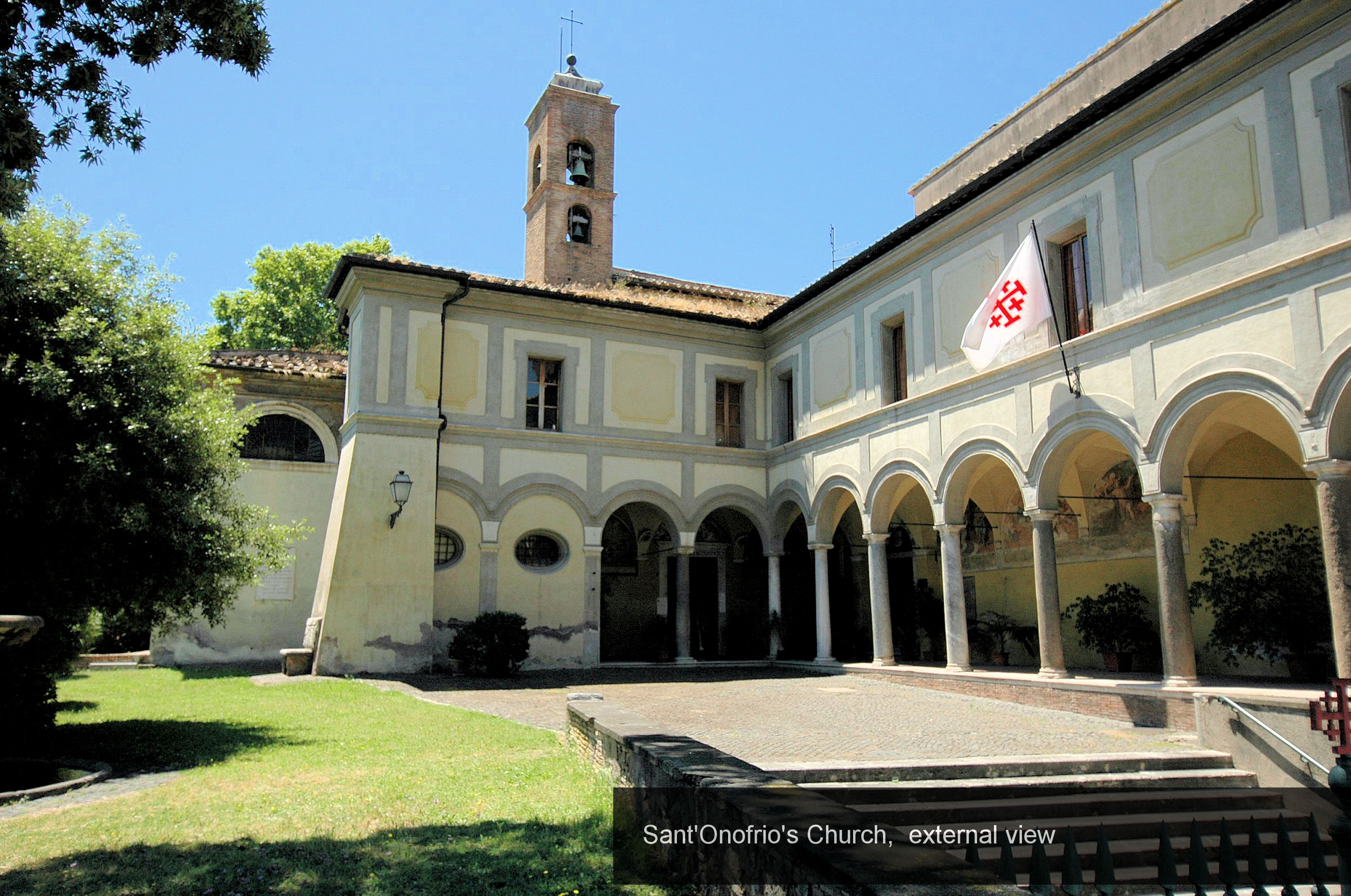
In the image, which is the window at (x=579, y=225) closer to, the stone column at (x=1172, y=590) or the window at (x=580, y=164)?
the window at (x=580, y=164)

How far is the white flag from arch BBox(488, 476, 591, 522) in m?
8.38

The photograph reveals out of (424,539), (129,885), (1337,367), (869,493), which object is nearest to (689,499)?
(869,493)

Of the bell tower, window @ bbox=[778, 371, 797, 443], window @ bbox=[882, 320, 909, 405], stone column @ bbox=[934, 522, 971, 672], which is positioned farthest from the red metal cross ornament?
→ the bell tower

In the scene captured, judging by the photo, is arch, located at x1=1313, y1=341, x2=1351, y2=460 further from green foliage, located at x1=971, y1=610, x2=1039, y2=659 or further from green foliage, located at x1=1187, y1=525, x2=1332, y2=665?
green foliage, located at x1=971, y1=610, x2=1039, y2=659

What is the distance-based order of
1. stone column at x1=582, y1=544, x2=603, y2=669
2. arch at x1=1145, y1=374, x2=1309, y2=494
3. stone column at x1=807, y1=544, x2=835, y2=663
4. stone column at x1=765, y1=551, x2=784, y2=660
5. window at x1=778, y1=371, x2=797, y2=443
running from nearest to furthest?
arch at x1=1145, y1=374, x2=1309, y2=494 → stone column at x1=807, y1=544, x2=835, y2=663 → stone column at x1=582, y1=544, x2=603, y2=669 → stone column at x1=765, y1=551, x2=784, y2=660 → window at x1=778, y1=371, x2=797, y2=443

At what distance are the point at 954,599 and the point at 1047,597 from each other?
2.03m

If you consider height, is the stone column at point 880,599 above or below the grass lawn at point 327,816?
above

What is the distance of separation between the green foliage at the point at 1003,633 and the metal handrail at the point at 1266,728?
23.6 feet

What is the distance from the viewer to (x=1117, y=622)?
13.6 m

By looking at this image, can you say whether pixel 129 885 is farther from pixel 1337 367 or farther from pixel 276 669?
pixel 276 669

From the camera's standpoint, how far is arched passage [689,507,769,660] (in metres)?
21.3

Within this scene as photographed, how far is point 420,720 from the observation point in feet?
33.0

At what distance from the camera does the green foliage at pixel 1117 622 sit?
533 inches

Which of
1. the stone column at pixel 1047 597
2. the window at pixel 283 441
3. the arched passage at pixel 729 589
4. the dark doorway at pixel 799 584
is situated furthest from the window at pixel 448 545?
the stone column at pixel 1047 597
